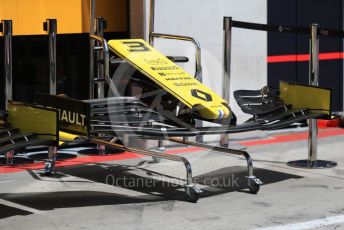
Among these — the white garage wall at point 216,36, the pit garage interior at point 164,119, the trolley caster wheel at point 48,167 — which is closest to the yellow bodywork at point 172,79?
the pit garage interior at point 164,119

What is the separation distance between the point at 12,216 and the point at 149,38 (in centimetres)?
301

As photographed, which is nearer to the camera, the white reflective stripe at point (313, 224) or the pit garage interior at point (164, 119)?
the white reflective stripe at point (313, 224)

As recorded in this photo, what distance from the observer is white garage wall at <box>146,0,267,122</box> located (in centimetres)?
934

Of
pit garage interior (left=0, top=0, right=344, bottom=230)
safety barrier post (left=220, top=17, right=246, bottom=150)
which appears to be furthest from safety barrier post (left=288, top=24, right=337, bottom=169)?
safety barrier post (left=220, top=17, right=246, bottom=150)

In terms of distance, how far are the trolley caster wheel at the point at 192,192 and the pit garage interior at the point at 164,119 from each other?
0.04 ft

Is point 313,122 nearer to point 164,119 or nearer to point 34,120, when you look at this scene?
point 164,119

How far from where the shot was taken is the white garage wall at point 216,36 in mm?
9336

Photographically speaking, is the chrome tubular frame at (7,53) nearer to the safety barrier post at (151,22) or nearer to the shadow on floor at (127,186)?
the shadow on floor at (127,186)

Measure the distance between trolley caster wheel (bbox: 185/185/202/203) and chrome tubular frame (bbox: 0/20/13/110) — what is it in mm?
2383

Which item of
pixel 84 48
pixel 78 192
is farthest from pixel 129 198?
pixel 84 48

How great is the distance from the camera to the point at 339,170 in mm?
8023

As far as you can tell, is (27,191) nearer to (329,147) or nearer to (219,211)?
(219,211)

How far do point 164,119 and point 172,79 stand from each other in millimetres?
390

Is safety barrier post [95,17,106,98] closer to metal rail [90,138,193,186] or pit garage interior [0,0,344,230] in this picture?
pit garage interior [0,0,344,230]
